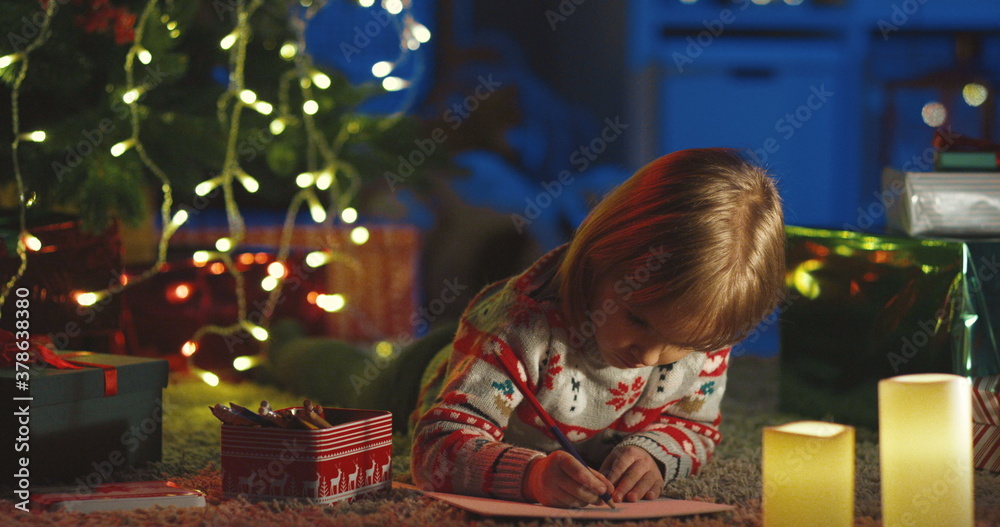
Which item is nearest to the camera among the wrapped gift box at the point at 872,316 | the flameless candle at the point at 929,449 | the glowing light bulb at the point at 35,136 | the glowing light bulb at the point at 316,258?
the flameless candle at the point at 929,449

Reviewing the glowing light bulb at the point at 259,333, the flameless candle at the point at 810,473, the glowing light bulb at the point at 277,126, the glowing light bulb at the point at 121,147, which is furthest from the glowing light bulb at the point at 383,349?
the flameless candle at the point at 810,473

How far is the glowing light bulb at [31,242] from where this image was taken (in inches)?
46.8

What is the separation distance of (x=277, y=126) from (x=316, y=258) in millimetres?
211

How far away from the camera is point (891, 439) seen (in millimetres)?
706

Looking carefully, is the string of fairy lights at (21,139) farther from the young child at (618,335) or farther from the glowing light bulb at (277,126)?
Result: the young child at (618,335)

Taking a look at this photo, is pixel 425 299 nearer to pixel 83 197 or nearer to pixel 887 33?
pixel 83 197

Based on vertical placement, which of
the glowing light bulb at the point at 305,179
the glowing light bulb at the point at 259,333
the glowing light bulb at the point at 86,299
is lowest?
the glowing light bulb at the point at 259,333

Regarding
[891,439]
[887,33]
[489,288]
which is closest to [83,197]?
[489,288]

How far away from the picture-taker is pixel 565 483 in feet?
2.53

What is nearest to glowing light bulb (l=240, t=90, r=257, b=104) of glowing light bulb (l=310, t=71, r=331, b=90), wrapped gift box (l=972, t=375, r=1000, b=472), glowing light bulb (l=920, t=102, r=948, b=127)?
glowing light bulb (l=310, t=71, r=331, b=90)

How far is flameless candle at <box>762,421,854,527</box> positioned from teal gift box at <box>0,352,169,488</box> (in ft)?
1.94

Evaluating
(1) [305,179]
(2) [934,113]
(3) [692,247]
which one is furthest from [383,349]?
(2) [934,113]

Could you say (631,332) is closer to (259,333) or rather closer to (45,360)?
(45,360)

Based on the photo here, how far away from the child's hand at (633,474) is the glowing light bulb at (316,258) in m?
0.79
